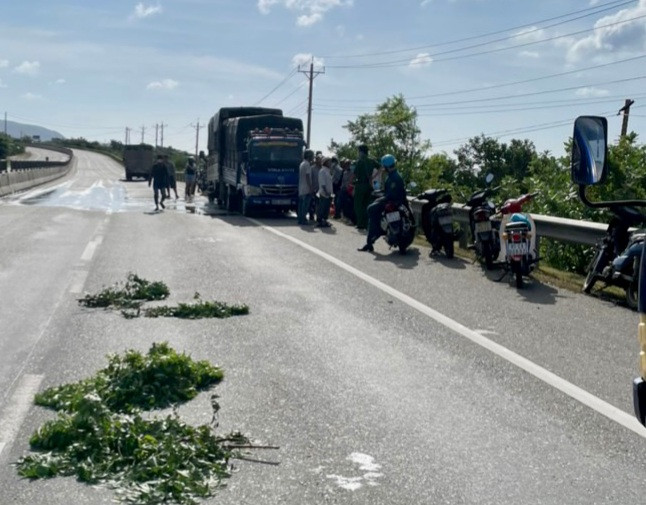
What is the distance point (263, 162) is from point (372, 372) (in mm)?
20856

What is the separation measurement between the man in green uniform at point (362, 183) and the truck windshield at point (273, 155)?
547cm

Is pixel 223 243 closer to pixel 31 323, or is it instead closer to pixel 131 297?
pixel 131 297

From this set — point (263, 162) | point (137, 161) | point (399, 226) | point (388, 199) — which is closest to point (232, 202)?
point (263, 162)

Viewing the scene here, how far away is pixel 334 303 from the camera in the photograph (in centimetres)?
1142

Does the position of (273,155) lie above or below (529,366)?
above

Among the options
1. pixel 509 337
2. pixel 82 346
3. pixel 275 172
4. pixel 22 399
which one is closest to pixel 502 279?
pixel 509 337

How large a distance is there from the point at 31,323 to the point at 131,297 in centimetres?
176

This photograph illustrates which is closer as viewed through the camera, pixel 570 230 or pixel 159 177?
pixel 570 230

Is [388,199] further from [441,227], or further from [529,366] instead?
[529,366]

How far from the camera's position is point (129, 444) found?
218 inches

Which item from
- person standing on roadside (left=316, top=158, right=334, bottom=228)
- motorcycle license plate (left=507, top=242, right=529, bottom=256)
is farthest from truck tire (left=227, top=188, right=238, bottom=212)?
motorcycle license plate (left=507, top=242, right=529, bottom=256)

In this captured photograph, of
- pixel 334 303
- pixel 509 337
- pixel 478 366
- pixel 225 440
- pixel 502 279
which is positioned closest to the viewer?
pixel 225 440

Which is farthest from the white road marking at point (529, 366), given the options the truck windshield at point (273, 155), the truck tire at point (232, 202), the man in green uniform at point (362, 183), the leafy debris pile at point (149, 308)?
the truck tire at point (232, 202)

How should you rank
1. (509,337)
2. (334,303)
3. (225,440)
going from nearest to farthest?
(225,440)
(509,337)
(334,303)
